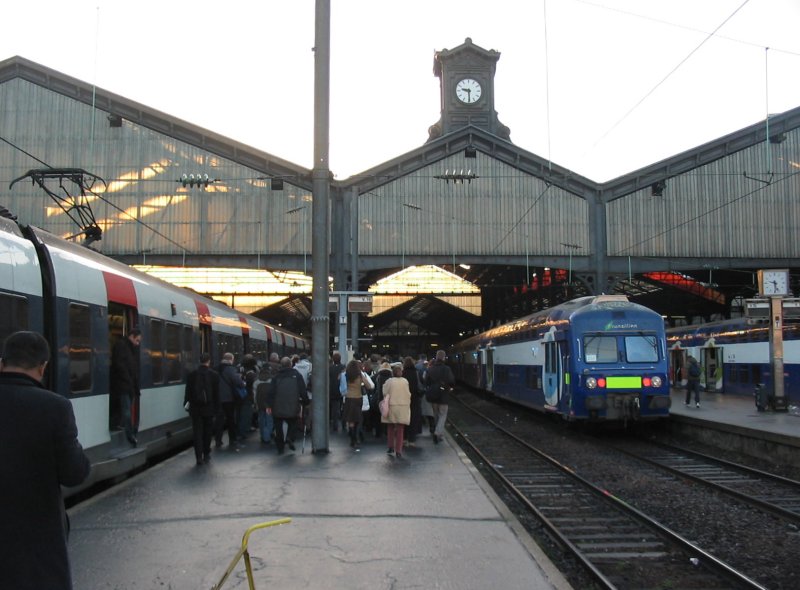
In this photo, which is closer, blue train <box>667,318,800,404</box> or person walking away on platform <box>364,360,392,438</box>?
person walking away on platform <box>364,360,392,438</box>

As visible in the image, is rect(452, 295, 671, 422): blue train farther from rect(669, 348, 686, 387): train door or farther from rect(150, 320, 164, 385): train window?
rect(669, 348, 686, 387): train door

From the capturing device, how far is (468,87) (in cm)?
4806

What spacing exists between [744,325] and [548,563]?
22.2 metres

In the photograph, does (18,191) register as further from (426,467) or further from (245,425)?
(426,467)

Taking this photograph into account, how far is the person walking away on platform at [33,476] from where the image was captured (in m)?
2.91

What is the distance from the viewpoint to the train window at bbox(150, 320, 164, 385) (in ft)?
37.4

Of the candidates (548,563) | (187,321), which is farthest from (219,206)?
(548,563)

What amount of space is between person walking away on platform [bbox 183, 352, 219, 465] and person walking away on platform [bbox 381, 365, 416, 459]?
2.69 m

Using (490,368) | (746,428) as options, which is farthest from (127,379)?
(490,368)

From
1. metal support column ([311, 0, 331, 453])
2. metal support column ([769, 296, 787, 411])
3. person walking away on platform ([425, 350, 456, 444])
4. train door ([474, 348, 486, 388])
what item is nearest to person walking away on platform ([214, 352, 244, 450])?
metal support column ([311, 0, 331, 453])

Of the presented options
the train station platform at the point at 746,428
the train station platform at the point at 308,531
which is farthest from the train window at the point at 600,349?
the train station platform at the point at 308,531

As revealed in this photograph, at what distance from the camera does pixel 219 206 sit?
3200cm

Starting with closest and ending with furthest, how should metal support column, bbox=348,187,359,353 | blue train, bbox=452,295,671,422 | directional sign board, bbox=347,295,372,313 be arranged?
blue train, bbox=452,295,671,422, directional sign board, bbox=347,295,372,313, metal support column, bbox=348,187,359,353

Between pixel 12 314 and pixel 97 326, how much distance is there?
2.10 metres
